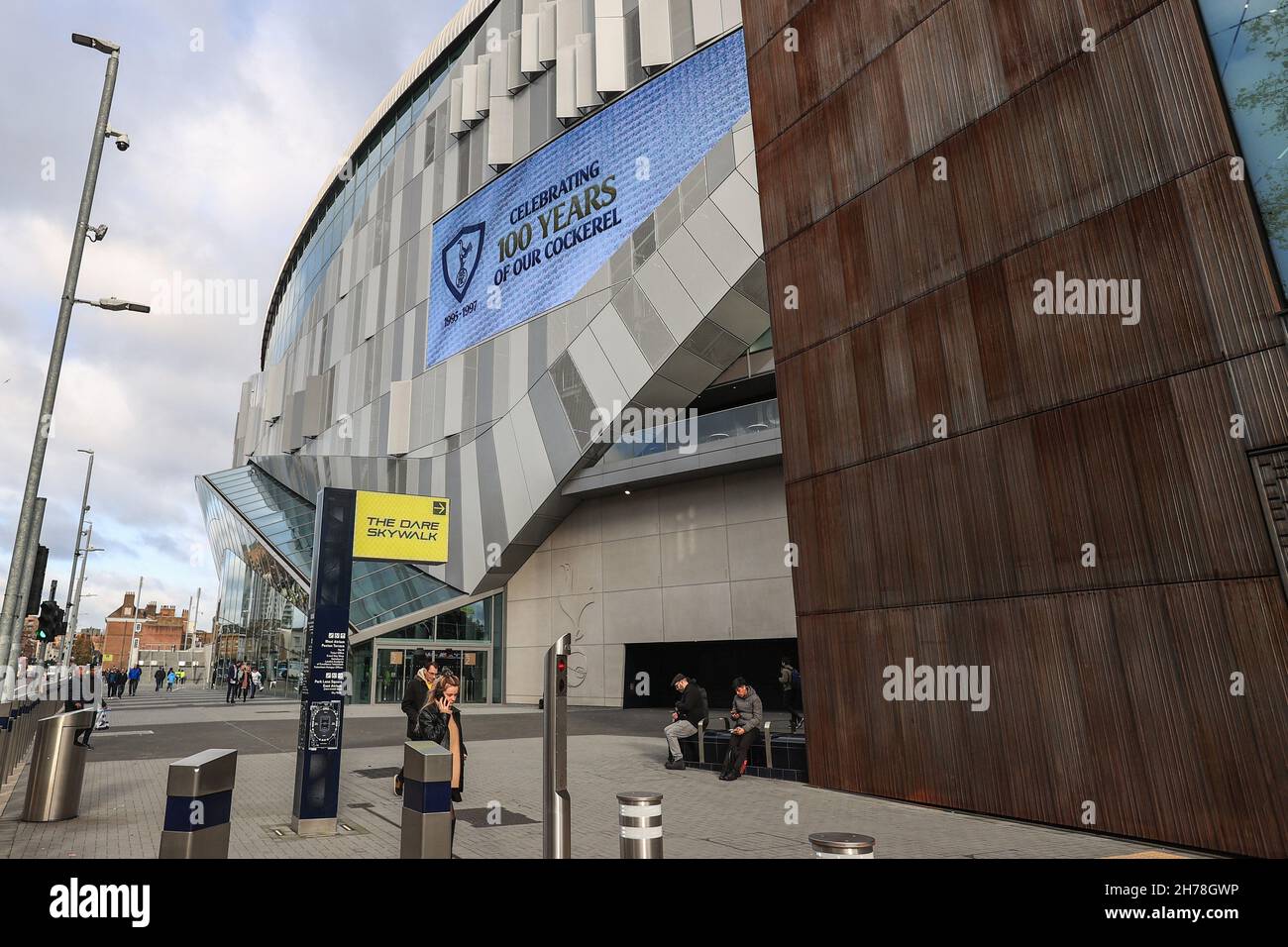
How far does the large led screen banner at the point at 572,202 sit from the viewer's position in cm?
2603

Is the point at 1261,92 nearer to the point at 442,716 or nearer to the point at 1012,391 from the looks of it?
the point at 1012,391

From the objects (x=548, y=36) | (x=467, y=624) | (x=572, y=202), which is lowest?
(x=467, y=624)

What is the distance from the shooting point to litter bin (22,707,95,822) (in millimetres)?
8453

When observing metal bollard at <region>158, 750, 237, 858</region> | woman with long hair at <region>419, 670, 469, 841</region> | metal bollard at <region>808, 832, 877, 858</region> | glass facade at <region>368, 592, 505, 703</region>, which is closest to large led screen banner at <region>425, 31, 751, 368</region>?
glass facade at <region>368, 592, 505, 703</region>

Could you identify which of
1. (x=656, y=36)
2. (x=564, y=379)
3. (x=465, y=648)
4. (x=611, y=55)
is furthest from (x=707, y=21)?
(x=465, y=648)

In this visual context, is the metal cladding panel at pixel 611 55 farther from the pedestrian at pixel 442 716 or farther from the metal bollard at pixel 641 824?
the metal bollard at pixel 641 824

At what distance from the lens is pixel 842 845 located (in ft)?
12.3

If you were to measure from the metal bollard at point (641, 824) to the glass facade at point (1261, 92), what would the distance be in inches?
289

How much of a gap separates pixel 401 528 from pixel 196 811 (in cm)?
2321
